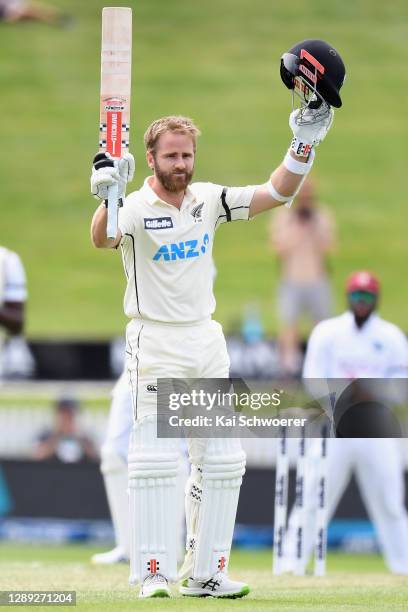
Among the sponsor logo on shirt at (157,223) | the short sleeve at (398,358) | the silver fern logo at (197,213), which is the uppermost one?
the silver fern logo at (197,213)

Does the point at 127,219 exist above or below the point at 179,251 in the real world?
above

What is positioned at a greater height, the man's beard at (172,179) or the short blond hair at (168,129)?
the short blond hair at (168,129)

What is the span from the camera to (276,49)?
24906 millimetres

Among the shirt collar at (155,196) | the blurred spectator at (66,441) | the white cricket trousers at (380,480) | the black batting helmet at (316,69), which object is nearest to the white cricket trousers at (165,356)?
the shirt collar at (155,196)

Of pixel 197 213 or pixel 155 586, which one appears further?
pixel 197 213

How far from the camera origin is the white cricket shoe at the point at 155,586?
18.6 feet

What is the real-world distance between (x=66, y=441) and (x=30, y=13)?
44.6ft

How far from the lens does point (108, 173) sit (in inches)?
219

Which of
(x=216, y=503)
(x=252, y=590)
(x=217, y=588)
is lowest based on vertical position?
(x=252, y=590)

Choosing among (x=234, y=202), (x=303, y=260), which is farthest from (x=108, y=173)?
(x=303, y=260)

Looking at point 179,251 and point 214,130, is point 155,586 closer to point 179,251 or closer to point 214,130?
point 179,251

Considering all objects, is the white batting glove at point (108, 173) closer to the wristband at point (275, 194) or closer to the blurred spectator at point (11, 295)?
the wristband at point (275, 194)

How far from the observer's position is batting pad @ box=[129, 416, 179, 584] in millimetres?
5660

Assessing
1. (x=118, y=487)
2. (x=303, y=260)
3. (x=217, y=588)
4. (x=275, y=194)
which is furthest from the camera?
(x=303, y=260)
